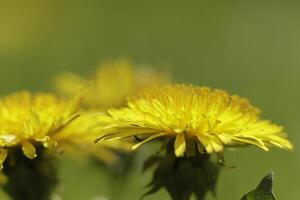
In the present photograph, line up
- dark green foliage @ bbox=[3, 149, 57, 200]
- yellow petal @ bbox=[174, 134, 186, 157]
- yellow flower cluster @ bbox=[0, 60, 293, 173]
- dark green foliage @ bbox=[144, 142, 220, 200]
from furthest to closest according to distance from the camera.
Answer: dark green foliage @ bbox=[3, 149, 57, 200] < dark green foliage @ bbox=[144, 142, 220, 200] < yellow flower cluster @ bbox=[0, 60, 293, 173] < yellow petal @ bbox=[174, 134, 186, 157]

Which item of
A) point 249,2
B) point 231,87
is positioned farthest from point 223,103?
point 249,2

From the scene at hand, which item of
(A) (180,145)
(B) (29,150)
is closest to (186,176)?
(A) (180,145)

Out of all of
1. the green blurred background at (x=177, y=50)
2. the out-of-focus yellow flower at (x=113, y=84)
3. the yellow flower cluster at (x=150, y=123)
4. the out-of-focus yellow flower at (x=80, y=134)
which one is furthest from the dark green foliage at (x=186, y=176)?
the out-of-focus yellow flower at (x=113, y=84)

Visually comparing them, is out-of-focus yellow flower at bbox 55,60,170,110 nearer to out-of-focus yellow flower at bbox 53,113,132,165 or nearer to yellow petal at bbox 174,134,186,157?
out-of-focus yellow flower at bbox 53,113,132,165

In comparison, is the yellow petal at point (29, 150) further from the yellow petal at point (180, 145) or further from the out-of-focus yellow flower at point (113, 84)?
the out-of-focus yellow flower at point (113, 84)

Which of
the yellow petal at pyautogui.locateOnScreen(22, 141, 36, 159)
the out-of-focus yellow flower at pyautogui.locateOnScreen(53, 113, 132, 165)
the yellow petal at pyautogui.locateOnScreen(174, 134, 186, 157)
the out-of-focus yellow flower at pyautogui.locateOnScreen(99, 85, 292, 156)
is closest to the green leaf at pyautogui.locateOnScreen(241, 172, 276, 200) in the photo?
the out-of-focus yellow flower at pyautogui.locateOnScreen(99, 85, 292, 156)

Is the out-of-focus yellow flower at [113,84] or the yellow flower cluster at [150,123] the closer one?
the yellow flower cluster at [150,123]
